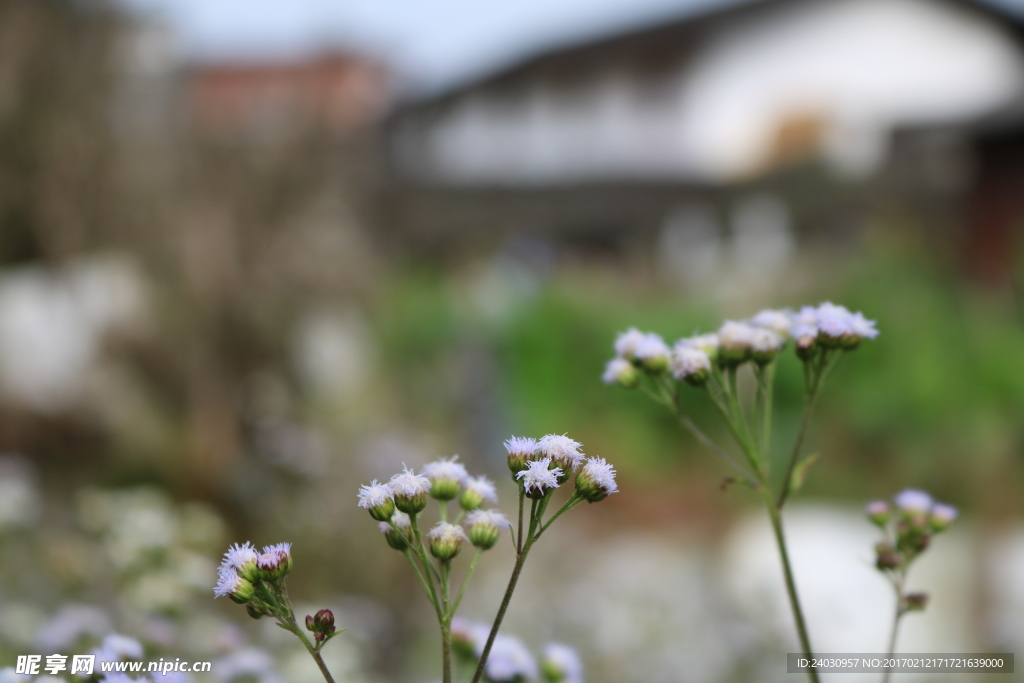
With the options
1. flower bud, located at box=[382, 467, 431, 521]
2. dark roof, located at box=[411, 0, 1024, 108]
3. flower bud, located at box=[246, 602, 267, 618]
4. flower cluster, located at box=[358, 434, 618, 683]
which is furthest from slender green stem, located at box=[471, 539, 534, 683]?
dark roof, located at box=[411, 0, 1024, 108]

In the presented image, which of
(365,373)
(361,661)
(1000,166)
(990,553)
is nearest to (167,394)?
(365,373)

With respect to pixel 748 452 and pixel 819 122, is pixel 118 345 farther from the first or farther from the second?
pixel 819 122

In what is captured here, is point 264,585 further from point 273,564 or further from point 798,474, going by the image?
point 798,474

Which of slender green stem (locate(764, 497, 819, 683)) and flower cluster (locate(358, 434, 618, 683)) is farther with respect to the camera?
slender green stem (locate(764, 497, 819, 683))

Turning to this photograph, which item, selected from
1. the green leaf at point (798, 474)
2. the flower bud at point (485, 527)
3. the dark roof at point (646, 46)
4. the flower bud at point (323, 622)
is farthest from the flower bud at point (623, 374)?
the dark roof at point (646, 46)

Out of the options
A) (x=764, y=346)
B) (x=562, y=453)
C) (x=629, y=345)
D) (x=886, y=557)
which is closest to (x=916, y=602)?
(x=886, y=557)

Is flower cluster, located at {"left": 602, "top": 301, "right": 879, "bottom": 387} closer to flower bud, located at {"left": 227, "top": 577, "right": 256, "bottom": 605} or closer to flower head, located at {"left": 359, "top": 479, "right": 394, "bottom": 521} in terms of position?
flower head, located at {"left": 359, "top": 479, "right": 394, "bottom": 521}

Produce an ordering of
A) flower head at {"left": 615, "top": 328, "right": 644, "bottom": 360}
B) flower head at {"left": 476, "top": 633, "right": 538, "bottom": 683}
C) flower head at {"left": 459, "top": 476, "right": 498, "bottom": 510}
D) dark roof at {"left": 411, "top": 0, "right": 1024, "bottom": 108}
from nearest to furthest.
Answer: flower head at {"left": 459, "top": 476, "right": 498, "bottom": 510} → flower head at {"left": 476, "top": 633, "right": 538, "bottom": 683} → flower head at {"left": 615, "top": 328, "right": 644, "bottom": 360} → dark roof at {"left": 411, "top": 0, "right": 1024, "bottom": 108}
